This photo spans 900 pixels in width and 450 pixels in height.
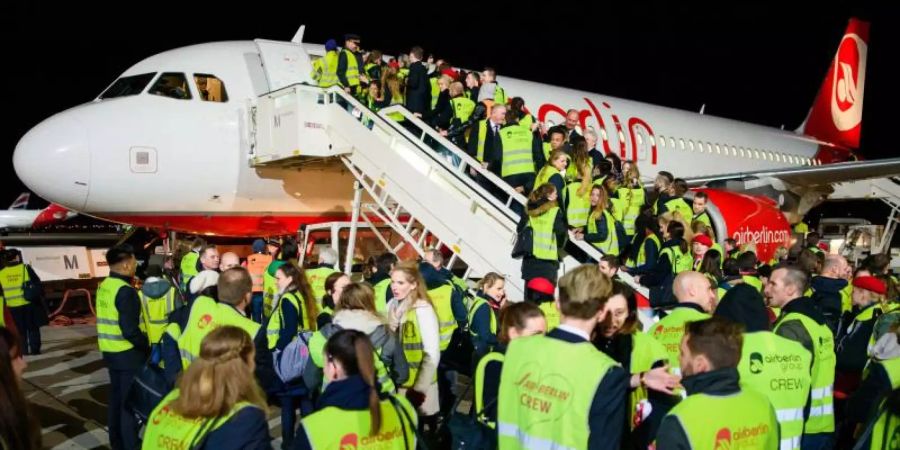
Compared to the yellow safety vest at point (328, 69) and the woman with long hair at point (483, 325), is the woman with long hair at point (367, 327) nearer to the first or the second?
the woman with long hair at point (483, 325)

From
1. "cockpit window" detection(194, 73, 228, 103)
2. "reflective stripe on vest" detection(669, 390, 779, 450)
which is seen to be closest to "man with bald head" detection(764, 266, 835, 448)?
"reflective stripe on vest" detection(669, 390, 779, 450)

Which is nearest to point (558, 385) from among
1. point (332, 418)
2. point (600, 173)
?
point (332, 418)

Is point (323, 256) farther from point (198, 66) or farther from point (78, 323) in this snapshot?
point (78, 323)

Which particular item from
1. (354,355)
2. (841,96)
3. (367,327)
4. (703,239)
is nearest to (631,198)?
(703,239)

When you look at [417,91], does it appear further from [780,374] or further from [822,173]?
[822,173]

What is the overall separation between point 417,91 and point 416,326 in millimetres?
5184

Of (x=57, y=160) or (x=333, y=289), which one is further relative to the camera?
(x=57, y=160)

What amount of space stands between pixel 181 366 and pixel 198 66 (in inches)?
266

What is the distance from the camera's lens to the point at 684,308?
13.5 feet

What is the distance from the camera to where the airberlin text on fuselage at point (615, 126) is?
1409 centimetres

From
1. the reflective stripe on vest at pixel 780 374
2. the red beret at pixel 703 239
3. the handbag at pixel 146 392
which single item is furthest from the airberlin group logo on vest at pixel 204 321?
the red beret at pixel 703 239

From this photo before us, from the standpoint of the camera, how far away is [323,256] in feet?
22.2

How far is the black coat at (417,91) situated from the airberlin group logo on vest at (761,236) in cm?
472

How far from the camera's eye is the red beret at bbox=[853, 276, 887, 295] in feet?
17.9
